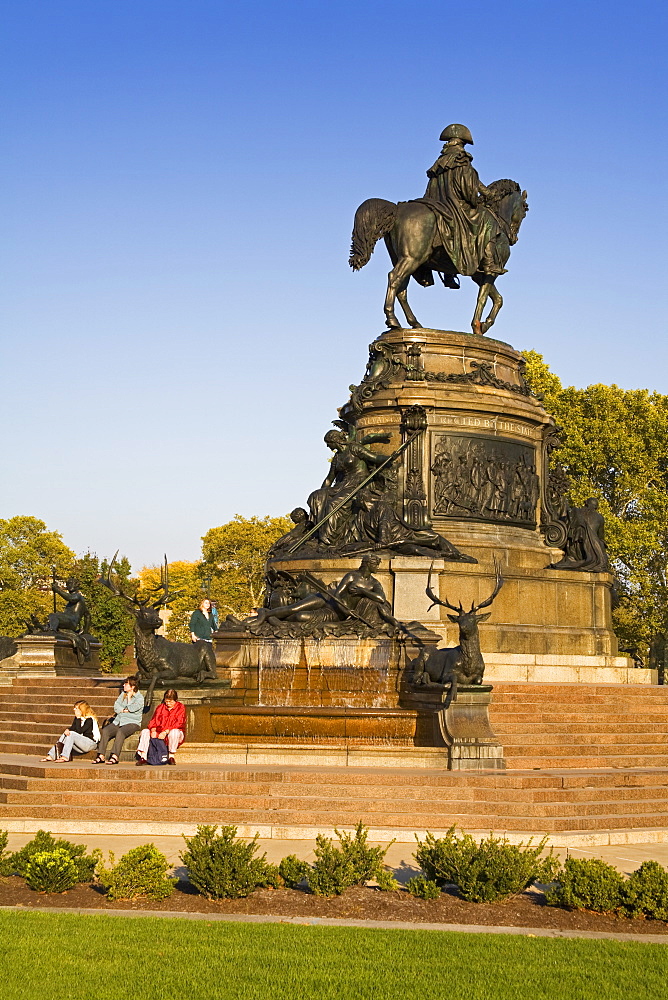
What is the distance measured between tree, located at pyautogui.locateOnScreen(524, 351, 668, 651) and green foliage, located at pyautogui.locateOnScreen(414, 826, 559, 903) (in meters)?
41.8

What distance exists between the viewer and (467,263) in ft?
105

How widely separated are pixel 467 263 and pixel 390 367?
4072mm

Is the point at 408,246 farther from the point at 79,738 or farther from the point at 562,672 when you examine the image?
the point at 79,738

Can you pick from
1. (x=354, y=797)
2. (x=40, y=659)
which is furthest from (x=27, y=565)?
(x=354, y=797)

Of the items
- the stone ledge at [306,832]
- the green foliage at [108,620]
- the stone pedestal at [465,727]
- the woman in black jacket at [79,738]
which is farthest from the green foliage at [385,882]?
the green foliage at [108,620]

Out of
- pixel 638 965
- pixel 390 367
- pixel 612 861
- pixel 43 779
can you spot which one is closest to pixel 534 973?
pixel 638 965

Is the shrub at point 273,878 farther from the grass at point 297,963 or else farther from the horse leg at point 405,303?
the horse leg at point 405,303

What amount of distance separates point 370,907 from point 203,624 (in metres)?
18.2

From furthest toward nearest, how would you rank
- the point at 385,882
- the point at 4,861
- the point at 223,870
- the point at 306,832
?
the point at 306,832
the point at 4,861
the point at 385,882
the point at 223,870

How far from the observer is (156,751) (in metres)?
17.4

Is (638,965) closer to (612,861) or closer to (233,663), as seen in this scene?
(612,861)

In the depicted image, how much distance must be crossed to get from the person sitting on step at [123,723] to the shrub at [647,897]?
918 centimetres

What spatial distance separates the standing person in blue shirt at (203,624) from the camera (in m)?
28.6

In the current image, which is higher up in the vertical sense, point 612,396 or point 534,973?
point 612,396
